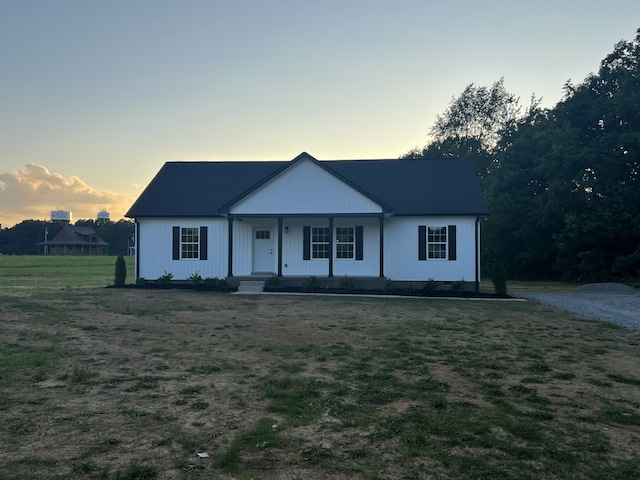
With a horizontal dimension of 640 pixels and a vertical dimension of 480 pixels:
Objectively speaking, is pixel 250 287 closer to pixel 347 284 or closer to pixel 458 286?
pixel 347 284

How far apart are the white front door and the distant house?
92427 mm

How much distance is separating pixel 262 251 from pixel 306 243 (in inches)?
92.2

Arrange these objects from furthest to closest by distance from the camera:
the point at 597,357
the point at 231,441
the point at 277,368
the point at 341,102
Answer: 1. the point at 341,102
2. the point at 597,357
3. the point at 277,368
4. the point at 231,441

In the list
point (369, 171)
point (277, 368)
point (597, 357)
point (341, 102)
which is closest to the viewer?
point (277, 368)

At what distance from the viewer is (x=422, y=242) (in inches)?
836

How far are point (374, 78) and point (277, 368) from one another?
18.1m

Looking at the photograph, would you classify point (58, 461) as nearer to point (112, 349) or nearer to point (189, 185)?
point (112, 349)

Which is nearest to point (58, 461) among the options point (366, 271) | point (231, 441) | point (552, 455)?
point (231, 441)

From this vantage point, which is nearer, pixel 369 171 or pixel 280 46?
pixel 280 46

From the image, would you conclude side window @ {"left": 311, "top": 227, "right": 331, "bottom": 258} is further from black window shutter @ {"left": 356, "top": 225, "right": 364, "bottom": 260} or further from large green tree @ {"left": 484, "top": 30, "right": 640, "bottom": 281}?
large green tree @ {"left": 484, "top": 30, "right": 640, "bottom": 281}

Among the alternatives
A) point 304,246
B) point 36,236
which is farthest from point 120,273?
point 36,236

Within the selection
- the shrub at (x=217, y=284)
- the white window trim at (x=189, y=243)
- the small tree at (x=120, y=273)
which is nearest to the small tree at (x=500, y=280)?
the shrub at (x=217, y=284)

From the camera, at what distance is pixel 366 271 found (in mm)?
21562

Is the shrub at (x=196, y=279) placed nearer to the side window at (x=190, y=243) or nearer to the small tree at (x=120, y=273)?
the side window at (x=190, y=243)
